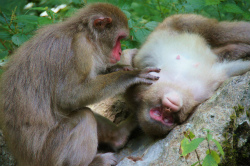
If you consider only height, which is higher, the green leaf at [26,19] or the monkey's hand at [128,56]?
the green leaf at [26,19]

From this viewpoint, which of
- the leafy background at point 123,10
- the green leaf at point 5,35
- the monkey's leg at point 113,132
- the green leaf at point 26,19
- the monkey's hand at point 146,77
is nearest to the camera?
the monkey's hand at point 146,77

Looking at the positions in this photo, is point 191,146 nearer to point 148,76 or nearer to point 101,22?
point 148,76

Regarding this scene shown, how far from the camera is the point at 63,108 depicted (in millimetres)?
4227

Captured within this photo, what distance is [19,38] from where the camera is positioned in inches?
211

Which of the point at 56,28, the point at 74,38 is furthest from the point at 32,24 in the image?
the point at 74,38

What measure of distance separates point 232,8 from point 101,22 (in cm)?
230

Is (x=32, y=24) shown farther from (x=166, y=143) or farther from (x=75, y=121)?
(x=166, y=143)

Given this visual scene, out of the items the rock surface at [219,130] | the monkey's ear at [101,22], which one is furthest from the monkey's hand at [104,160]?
the monkey's ear at [101,22]

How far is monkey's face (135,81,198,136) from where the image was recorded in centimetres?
411

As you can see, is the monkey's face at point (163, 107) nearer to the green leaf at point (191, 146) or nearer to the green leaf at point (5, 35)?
the green leaf at point (191, 146)

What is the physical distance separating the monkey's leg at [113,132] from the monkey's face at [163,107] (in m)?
0.51

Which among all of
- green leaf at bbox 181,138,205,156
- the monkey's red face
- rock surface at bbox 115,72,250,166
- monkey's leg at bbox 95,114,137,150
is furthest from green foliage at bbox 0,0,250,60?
green leaf at bbox 181,138,205,156

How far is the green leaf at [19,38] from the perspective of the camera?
5260 millimetres

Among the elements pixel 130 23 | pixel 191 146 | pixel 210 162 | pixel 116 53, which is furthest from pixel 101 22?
pixel 210 162
